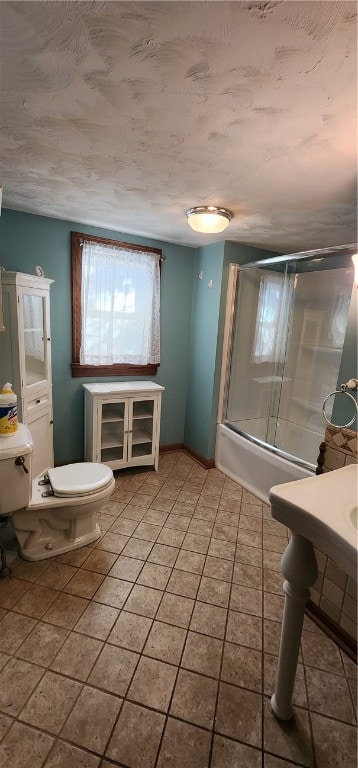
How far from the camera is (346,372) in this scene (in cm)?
165

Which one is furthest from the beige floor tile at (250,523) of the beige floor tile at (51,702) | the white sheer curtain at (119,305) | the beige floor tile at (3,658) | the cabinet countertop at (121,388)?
the white sheer curtain at (119,305)

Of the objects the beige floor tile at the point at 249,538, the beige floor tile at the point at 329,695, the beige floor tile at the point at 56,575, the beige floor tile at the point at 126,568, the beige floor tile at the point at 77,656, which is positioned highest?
the beige floor tile at the point at 249,538

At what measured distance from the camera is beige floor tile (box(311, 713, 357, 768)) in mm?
1096

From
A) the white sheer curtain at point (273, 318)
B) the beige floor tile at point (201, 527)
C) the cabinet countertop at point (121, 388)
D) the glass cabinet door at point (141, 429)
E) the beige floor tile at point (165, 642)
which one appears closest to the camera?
the beige floor tile at point (165, 642)

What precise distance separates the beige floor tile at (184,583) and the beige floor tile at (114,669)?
15.2 inches

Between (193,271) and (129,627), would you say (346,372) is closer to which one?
(129,627)

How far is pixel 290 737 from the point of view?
1.15m

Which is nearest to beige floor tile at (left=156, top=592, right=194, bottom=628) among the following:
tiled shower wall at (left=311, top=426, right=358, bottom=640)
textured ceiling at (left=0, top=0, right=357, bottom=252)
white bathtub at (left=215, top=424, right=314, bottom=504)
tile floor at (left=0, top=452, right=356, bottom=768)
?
tile floor at (left=0, top=452, right=356, bottom=768)

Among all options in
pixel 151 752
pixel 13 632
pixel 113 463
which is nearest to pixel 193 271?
pixel 113 463

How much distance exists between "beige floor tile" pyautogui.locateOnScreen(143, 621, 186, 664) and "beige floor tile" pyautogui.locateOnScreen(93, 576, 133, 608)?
0.22m

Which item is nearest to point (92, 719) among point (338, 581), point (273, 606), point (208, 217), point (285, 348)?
point (273, 606)

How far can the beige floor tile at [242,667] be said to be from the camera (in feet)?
4.32

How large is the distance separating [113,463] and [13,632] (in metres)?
1.43

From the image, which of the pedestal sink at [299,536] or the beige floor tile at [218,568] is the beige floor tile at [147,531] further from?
the pedestal sink at [299,536]
